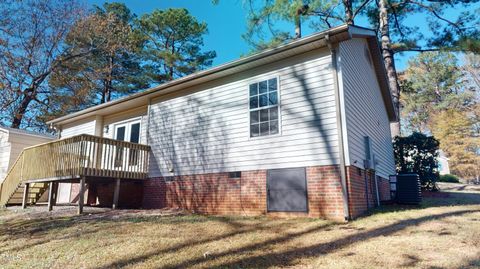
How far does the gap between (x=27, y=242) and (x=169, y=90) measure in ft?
19.5

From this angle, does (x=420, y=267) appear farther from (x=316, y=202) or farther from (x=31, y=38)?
(x=31, y=38)

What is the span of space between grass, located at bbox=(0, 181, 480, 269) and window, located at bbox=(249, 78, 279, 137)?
7.41 feet

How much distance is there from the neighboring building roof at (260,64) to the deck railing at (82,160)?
2.08m

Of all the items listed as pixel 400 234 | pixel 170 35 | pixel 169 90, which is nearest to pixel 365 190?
pixel 400 234

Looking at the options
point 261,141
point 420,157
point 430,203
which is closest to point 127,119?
point 261,141

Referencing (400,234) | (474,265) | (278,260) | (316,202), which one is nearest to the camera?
(474,265)

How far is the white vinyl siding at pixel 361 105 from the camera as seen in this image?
7.21 meters

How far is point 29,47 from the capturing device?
17344 mm

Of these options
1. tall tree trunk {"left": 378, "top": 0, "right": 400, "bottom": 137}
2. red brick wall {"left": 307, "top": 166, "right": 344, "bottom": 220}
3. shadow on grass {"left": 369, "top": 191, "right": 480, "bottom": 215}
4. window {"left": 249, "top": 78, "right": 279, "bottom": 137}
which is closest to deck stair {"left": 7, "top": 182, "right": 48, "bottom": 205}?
window {"left": 249, "top": 78, "right": 279, "bottom": 137}

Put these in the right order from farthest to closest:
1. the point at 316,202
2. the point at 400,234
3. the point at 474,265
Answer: the point at 316,202, the point at 400,234, the point at 474,265

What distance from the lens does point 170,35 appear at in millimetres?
22562

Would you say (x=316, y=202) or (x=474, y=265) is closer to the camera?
(x=474, y=265)

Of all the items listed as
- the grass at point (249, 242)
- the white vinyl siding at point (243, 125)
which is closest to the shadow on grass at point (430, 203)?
the grass at point (249, 242)

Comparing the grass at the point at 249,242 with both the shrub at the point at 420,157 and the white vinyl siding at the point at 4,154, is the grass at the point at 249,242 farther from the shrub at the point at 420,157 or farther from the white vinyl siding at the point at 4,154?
the white vinyl siding at the point at 4,154
